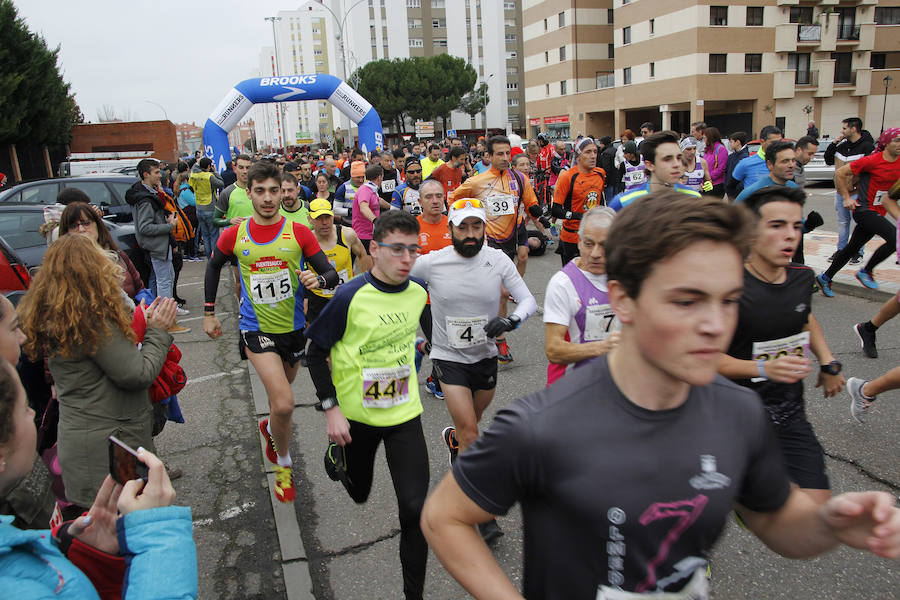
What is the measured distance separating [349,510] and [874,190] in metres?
7.50

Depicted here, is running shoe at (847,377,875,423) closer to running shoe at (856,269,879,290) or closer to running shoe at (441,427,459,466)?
running shoe at (441,427,459,466)

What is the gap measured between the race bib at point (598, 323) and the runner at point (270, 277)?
6.84ft

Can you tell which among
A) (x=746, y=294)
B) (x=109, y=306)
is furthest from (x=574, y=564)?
(x=109, y=306)

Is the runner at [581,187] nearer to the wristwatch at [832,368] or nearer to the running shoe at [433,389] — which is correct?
the running shoe at [433,389]

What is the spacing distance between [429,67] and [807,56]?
43522 millimetres

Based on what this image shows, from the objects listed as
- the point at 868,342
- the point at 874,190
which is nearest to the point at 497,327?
the point at 868,342

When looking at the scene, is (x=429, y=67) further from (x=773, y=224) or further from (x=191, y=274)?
(x=773, y=224)

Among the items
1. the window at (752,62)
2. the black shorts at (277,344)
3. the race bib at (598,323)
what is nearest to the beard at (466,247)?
the race bib at (598,323)

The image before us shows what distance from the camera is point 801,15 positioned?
4750 cm

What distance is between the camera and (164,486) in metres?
1.68

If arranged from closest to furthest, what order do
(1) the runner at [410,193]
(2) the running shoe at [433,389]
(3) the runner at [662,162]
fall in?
(3) the runner at [662,162], (2) the running shoe at [433,389], (1) the runner at [410,193]

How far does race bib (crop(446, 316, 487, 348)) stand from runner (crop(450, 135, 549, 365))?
10.8 ft

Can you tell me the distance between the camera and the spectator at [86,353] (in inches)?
114

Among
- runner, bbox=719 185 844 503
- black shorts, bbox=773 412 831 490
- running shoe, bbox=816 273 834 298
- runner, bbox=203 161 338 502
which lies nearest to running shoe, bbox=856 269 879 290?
running shoe, bbox=816 273 834 298
